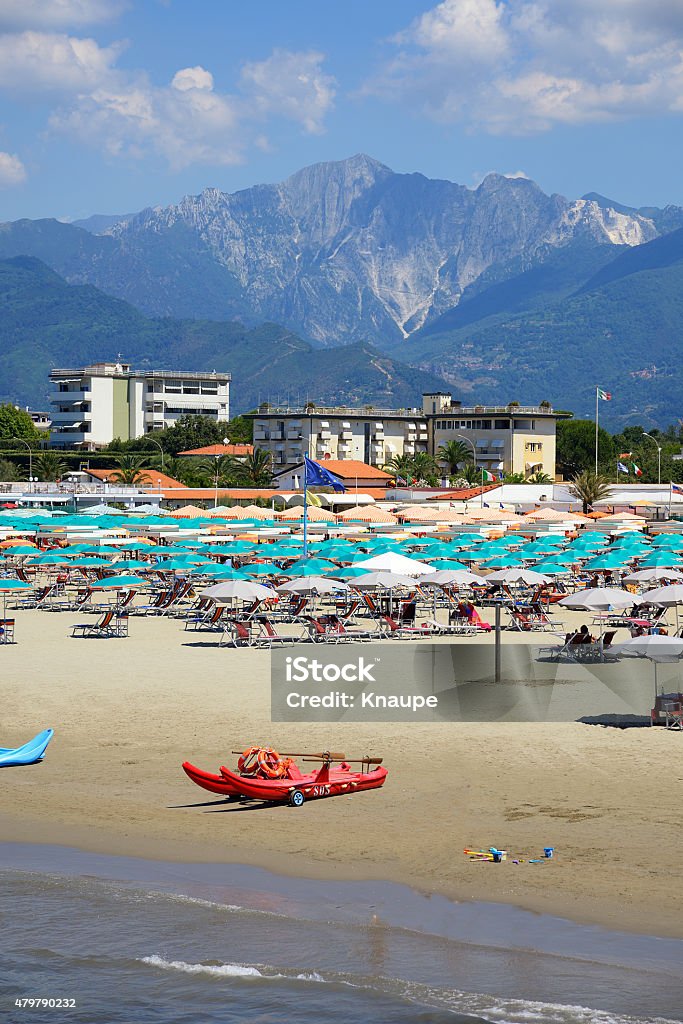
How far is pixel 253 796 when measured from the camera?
51.1ft

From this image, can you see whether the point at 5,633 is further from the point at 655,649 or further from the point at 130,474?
the point at 130,474

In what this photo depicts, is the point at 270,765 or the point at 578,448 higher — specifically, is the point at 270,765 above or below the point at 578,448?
below

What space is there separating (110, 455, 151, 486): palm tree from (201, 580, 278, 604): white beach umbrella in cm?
6728

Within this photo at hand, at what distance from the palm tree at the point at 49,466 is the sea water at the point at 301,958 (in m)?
95.3

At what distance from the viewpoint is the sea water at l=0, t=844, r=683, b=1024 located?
35.9 ft

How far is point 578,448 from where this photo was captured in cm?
14462

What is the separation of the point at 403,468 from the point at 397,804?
105m

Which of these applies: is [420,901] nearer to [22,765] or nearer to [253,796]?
[253,796]

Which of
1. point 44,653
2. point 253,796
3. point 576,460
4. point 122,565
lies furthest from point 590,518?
point 576,460

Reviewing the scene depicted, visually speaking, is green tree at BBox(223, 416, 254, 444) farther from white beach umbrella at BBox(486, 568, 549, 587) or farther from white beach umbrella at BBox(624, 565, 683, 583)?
white beach umbrella at BBox(486, 568, 549, 587)

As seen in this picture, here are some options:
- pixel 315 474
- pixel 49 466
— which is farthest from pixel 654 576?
pixel 49 466

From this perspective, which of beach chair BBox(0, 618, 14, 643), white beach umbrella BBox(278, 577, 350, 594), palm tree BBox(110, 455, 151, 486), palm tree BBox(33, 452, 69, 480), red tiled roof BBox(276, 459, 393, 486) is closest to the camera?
beach chair BBox(0, 618, 14, 643)

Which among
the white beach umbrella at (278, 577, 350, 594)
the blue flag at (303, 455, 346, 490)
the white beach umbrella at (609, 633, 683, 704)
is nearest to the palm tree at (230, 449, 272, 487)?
the blue flag at (303, 455, 346, 490)

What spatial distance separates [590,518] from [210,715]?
48.4 metres
